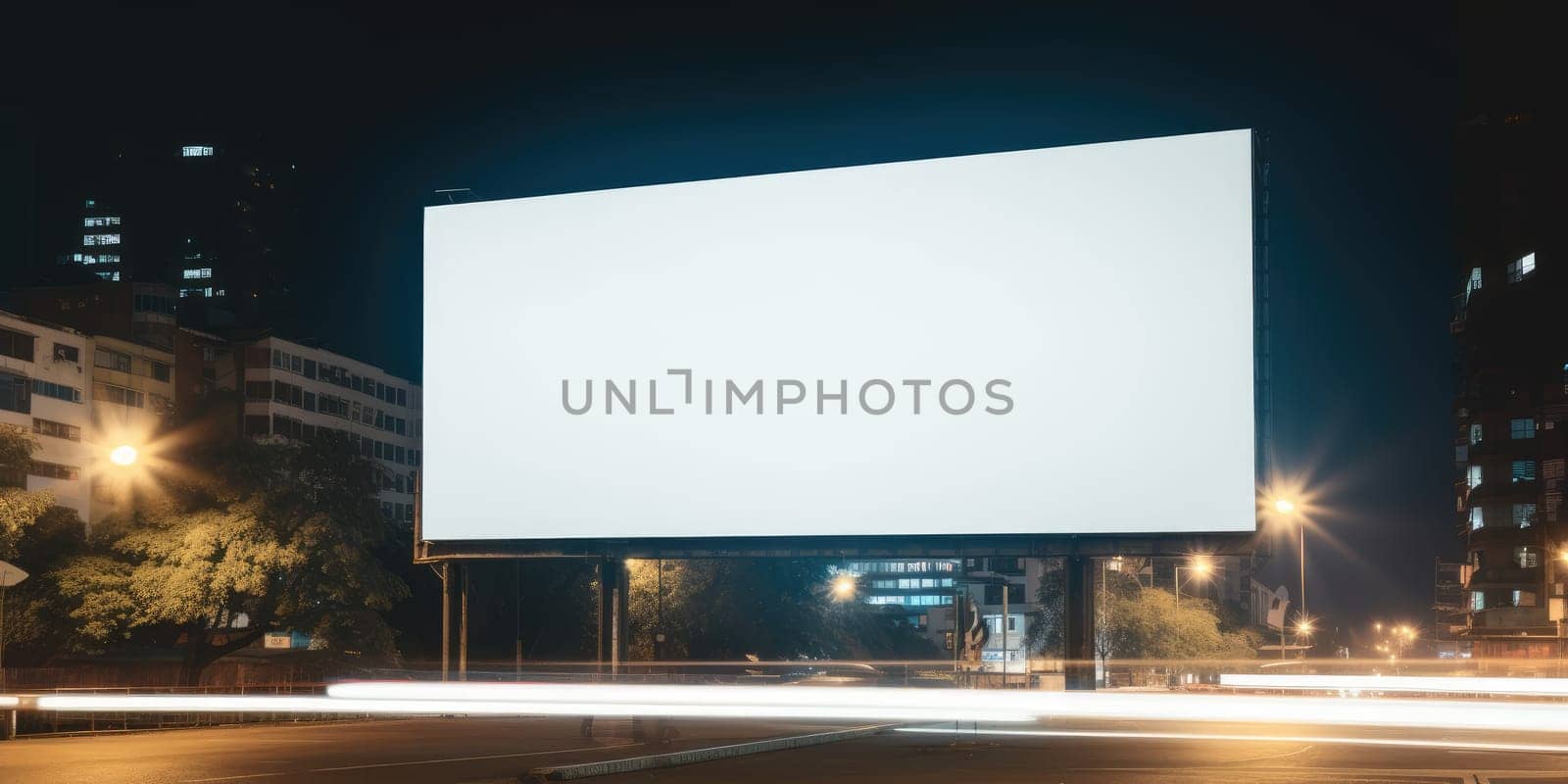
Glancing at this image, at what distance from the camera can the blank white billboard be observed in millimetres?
26312

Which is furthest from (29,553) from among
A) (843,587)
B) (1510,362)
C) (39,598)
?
(1510,362)

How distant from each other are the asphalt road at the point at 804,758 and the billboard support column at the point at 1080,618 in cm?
133

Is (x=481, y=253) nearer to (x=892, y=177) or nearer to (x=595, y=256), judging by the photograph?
(x=595, y=256)

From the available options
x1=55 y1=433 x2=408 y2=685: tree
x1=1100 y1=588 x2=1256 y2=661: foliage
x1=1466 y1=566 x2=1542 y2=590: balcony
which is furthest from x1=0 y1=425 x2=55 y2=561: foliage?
x1=1466 y1=566 x2=1542 y2=590: balcony

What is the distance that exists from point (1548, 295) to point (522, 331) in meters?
93.0

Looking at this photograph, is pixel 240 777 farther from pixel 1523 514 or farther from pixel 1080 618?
pixel 1523 514

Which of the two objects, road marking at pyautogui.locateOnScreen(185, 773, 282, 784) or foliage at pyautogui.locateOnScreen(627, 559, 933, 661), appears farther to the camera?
foliage at pyautogui.locateOnScreen(627, 559, 933, 661)

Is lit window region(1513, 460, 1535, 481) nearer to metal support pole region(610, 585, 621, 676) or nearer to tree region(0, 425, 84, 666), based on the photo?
tree region(0, 425, 84, 666)

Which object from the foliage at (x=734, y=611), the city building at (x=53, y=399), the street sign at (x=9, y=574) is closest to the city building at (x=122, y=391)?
the city building at (x=53, y=399)

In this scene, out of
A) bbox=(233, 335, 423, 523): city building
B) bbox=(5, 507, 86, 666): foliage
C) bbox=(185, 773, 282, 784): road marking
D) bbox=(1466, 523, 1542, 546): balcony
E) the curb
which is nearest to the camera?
the curb

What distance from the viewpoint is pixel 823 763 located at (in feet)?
78.2

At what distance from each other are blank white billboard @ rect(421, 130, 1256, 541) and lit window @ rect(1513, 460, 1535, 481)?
9616 centimetres

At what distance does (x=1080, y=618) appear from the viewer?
28.9m

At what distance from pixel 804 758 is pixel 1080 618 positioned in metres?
6.22
